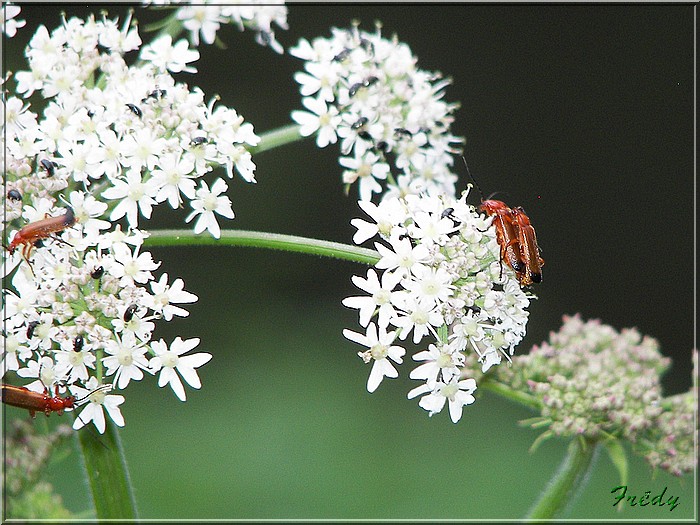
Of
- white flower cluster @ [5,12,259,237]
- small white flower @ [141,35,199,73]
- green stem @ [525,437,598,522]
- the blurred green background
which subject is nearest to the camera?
white flower cluster @ [5,12,259,237]

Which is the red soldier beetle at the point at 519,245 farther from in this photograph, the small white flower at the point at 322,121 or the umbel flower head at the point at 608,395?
the small white flower at the point at 322,121

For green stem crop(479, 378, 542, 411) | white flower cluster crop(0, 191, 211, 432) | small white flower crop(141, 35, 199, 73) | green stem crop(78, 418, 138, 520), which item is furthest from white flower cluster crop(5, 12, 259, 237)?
green stem crop(479, 378, 542, 411)

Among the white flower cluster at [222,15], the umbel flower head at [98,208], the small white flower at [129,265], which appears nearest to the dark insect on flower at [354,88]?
the white flower cluster at [222,15]

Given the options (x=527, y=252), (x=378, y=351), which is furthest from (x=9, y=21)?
(x=527, y=252)

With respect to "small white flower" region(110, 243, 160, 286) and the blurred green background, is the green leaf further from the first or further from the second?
"small white flower" region(110, 243, 160, 286)

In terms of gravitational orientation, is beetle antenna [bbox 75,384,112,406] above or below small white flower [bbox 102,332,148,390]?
below

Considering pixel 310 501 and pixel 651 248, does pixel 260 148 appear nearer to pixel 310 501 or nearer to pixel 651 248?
pixel 310 501
